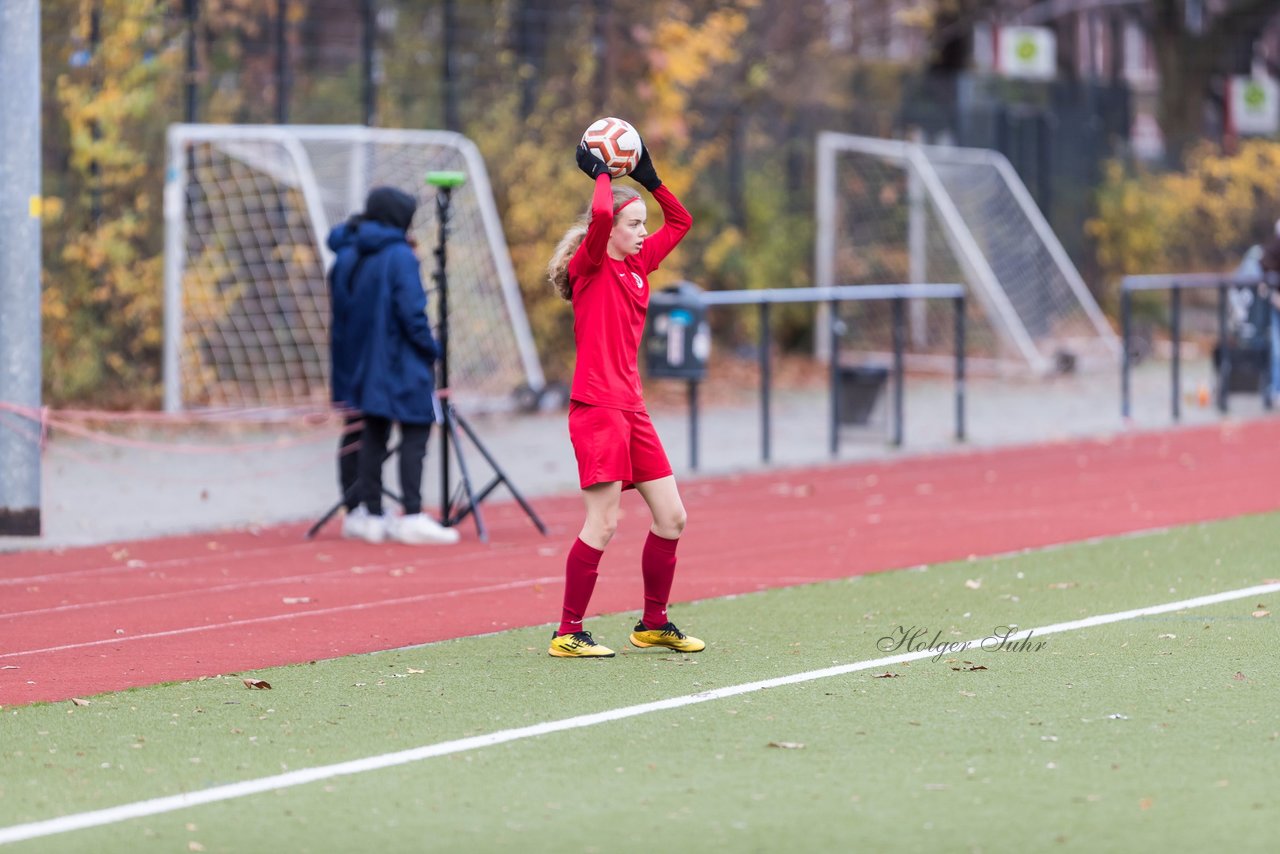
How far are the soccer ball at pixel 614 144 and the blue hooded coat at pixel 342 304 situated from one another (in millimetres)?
3880

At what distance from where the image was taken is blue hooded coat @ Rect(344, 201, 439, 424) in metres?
11.3

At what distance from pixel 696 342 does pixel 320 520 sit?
12.4ft

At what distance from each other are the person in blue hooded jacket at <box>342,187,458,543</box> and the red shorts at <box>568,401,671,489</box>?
3.47m

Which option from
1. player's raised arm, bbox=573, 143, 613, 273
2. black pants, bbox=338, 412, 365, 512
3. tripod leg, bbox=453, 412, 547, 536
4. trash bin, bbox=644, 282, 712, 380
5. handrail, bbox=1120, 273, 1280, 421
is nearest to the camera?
player's raised arm, bbox=573, 143, 613, 273

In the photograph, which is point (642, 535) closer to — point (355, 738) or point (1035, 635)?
point (1035, 635)

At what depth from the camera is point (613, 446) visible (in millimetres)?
7785

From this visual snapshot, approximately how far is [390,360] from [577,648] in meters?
3.69

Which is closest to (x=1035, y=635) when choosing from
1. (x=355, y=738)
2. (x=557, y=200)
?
(x=355, y=738)

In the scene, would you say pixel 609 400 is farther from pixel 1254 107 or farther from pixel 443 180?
pixel 1254 107

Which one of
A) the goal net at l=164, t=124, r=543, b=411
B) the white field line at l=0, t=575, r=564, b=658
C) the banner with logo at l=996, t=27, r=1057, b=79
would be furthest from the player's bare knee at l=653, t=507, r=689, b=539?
the banner with logo at l=996, t=27, r=1057, b=79

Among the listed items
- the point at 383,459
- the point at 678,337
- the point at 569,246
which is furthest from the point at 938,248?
the point at 569,246

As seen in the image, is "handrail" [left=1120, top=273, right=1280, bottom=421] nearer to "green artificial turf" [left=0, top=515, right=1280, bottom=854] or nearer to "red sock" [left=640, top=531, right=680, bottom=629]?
"green artificial turf" [left=0, top=515, right=1280, bottom=854]

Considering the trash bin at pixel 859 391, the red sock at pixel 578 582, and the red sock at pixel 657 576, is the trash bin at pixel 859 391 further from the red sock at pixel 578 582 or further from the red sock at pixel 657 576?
the red sock at pixel 578 582

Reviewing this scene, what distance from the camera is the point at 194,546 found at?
11617mm
